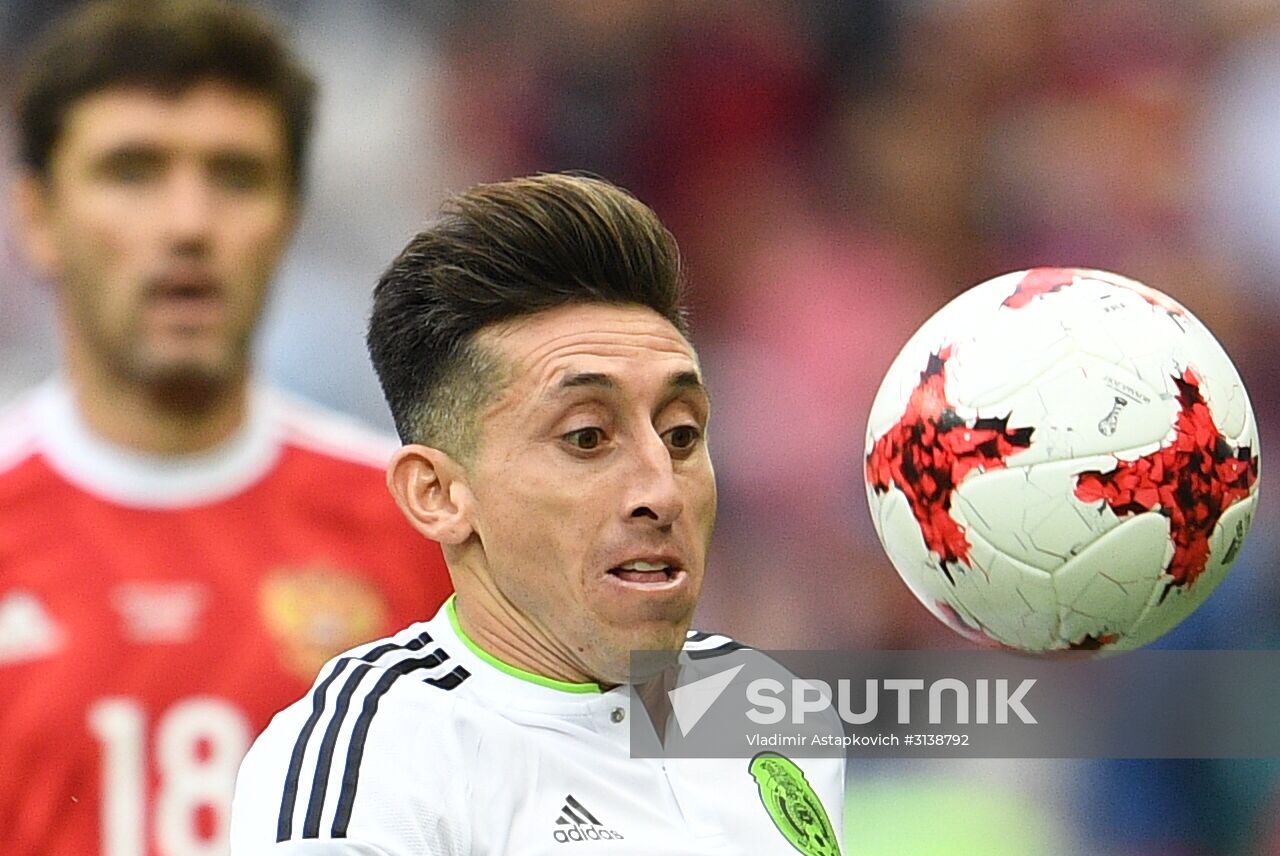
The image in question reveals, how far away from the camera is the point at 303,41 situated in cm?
566

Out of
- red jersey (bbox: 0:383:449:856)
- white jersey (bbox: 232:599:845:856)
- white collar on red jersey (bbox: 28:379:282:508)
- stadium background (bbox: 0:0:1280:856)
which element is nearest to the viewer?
white jersey (bbox: 232:599:845:856)

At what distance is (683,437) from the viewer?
10.00ft

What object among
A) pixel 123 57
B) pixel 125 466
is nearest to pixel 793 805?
pixel 125 466

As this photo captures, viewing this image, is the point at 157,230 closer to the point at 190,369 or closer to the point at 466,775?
the point at 190,369

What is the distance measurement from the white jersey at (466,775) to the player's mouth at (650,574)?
191 mm

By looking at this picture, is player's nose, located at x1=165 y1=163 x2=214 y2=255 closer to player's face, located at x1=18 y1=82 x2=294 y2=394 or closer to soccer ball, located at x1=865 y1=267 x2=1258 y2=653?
player's face, located at x1=18 y1=82 x2=294 y2=394

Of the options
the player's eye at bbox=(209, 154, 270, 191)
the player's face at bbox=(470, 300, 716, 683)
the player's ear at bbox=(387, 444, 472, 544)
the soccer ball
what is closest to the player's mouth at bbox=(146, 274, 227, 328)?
the player's eye at bbox=(209, 154, 270, 191)

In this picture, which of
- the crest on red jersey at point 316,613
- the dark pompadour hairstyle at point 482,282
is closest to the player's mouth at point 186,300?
the crest on red jersey at point 316,613

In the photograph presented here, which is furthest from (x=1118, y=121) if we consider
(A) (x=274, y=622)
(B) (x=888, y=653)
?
(A) (x=274, y=622)

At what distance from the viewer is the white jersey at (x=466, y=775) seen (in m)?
2.61

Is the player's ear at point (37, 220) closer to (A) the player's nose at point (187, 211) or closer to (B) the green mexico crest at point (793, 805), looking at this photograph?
(A) the player's nose at point (187, 211)

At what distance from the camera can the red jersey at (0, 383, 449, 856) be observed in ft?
14.9

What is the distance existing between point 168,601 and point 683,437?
2.13 m

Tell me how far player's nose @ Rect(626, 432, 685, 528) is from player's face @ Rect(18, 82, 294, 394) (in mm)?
2188
